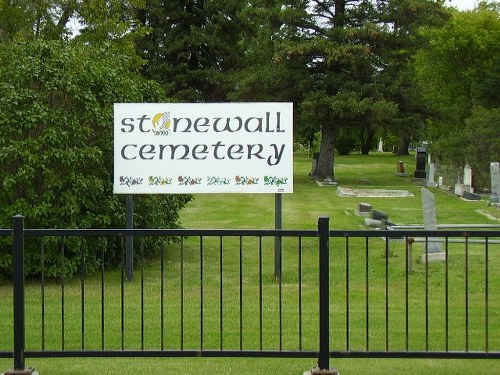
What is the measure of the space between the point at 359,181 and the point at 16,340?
32789mm

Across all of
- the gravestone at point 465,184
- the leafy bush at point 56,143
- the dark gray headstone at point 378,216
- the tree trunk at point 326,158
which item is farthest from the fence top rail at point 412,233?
the tree trunk at point 326,158

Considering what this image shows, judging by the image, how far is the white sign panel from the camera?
12102 millimetres

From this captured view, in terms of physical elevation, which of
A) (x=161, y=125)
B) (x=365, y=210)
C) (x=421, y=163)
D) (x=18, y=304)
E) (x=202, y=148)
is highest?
(x=161, y=125)

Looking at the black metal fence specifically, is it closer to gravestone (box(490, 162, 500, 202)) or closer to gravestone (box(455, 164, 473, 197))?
gravestone (box(490, 162, 500, 202))

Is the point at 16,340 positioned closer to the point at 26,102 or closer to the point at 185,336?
the point at 185,336

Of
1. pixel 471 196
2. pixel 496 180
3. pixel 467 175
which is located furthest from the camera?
pixel 467 175

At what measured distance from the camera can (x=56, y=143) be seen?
464 inches

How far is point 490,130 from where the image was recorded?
1208 inches

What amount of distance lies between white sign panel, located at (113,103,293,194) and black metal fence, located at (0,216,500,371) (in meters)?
1.44

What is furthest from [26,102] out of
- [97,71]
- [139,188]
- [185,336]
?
[185,336]

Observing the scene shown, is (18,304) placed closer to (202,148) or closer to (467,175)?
(202,148)

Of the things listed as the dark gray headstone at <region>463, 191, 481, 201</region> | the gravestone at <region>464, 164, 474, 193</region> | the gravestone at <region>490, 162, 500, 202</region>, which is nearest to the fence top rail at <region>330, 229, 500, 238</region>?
the gravestone at <region>490, 162, 500, 202</region>

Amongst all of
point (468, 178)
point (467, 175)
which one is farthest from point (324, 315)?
point (467, 175)

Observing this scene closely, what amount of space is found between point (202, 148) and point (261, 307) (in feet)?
18.7
